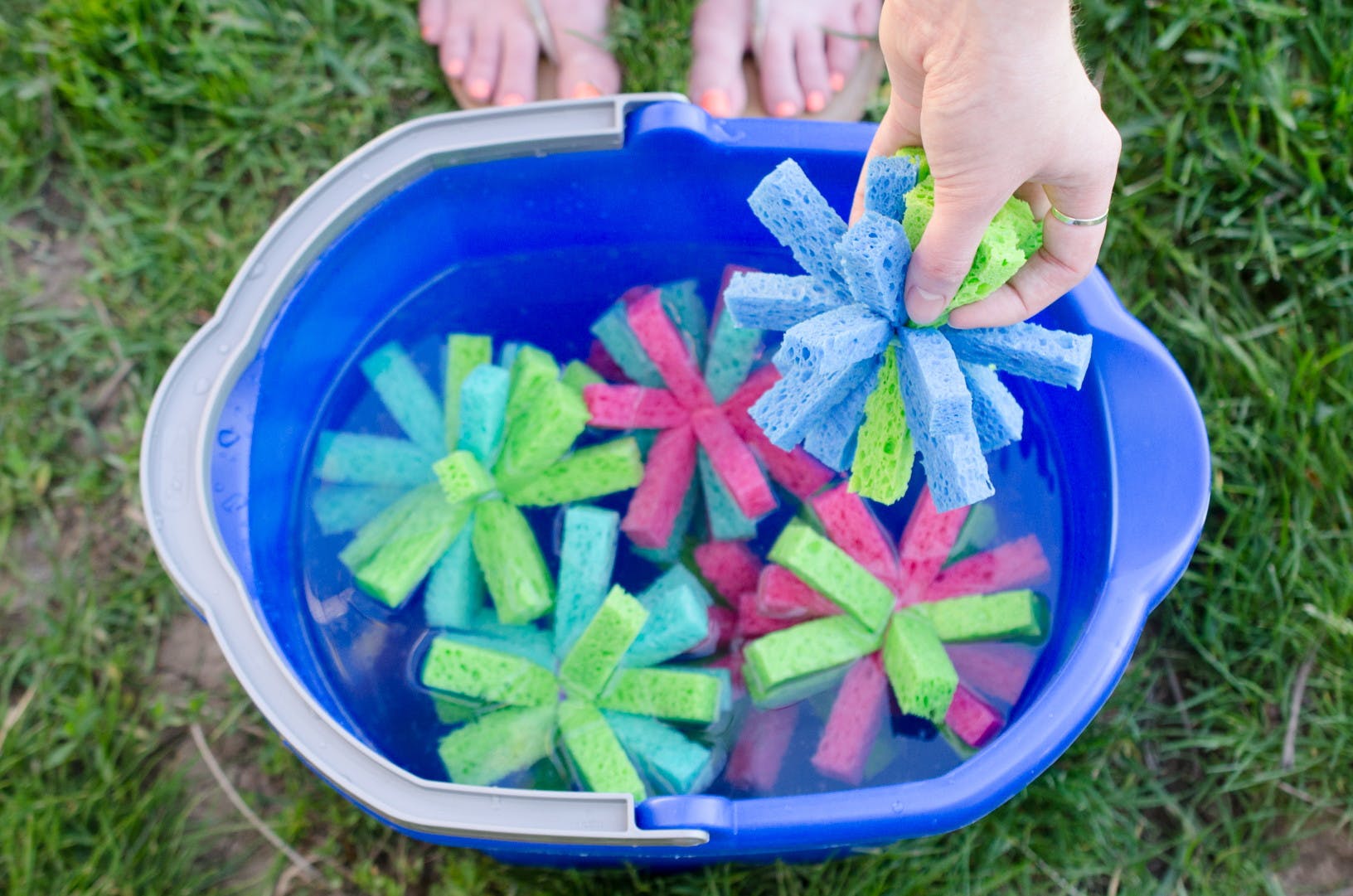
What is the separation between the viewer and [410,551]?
1132 millimetres

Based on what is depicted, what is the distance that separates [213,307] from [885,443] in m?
1.07

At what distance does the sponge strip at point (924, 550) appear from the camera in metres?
1.14

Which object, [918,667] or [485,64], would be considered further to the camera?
[485,64]

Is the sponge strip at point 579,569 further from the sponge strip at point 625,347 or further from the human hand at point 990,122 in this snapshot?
the human hand at point 990,122

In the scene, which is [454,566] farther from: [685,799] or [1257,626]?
[1257,626]

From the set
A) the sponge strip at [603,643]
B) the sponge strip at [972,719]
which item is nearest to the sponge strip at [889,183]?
the sponge strip at [603,643]

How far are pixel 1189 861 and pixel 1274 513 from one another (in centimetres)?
46

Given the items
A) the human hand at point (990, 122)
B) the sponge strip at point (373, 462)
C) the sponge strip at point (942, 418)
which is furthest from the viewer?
the sponge strip at point (373, 462)

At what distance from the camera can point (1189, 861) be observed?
50.9 inches

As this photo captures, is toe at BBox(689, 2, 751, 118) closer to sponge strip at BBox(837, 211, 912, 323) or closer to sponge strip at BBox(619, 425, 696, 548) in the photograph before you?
sponge strip at BBox(619, 425, 696, 548)

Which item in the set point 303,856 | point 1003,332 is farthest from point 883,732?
point 303,856

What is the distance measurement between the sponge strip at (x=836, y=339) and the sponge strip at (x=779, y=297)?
31 mm

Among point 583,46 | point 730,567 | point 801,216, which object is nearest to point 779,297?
point 801,216

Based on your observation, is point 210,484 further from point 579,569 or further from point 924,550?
point 924,550
